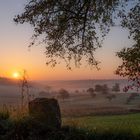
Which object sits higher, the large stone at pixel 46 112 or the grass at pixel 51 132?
the large stone at pixel 46 112

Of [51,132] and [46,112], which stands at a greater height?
[46,112]

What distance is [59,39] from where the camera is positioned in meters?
19.7

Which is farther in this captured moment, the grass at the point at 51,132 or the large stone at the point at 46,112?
the large stone at the point at 46,112

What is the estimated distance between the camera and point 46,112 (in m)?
15.8

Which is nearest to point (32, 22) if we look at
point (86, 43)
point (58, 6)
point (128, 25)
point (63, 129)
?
point (58, 6)

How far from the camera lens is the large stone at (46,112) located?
51.3ft

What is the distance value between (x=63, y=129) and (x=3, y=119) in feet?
8.26

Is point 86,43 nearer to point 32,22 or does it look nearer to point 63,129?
point 32,22

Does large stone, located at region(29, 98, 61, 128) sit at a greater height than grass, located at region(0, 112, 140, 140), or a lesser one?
greater

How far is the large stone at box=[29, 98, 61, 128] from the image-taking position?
15625 mm

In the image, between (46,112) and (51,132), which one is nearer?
(51,132)

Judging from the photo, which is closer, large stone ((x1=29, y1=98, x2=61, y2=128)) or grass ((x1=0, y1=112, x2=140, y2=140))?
grass ((x1=0, y1=112, x2=140, y2=140))

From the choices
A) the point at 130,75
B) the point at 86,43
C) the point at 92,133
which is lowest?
the point at 92,133

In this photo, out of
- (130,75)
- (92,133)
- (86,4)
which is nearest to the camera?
(92,133)
